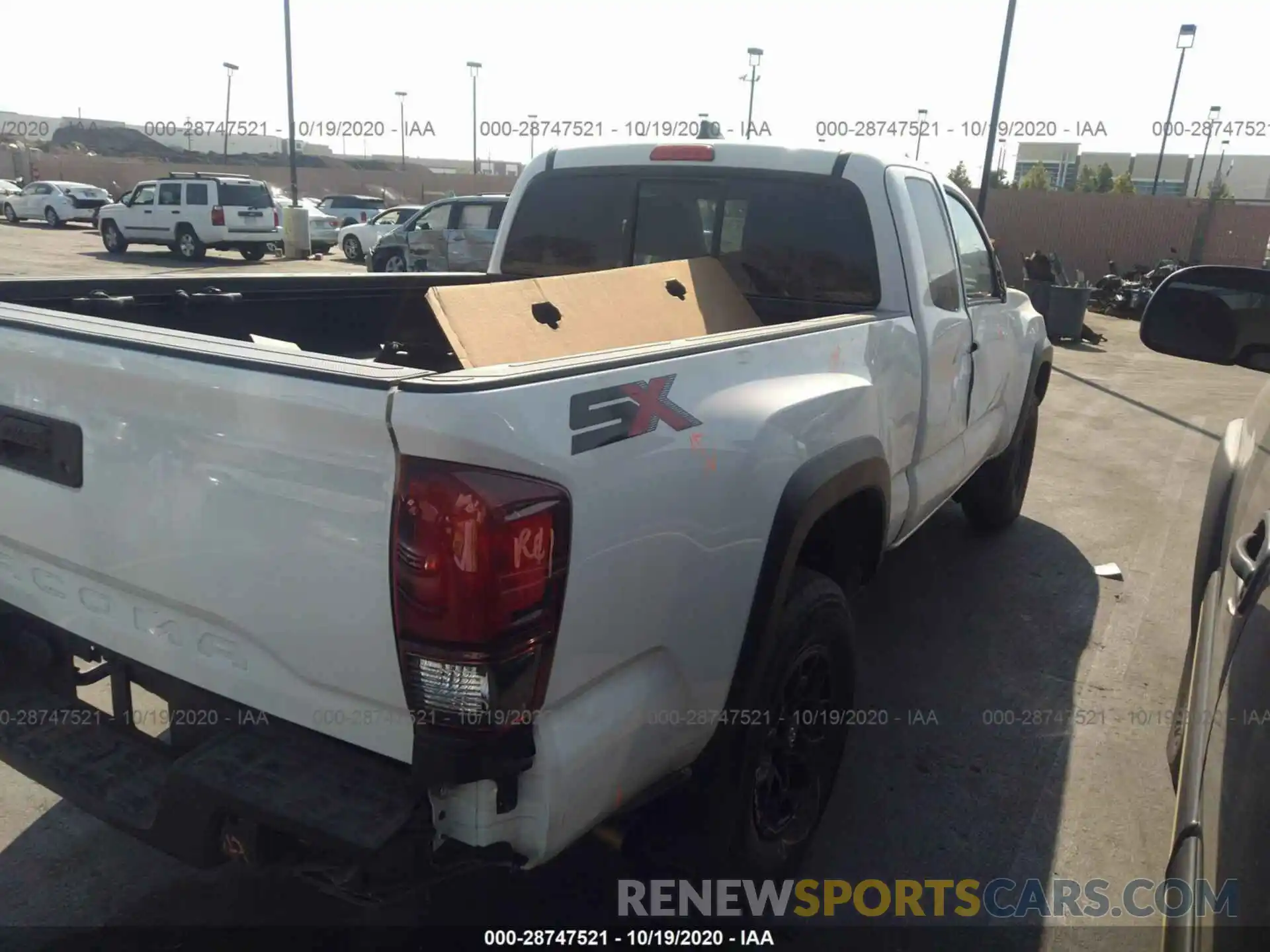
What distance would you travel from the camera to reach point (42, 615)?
2375 millimetres

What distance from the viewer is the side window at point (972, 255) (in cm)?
429

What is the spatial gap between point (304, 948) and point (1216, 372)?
46.4 ft

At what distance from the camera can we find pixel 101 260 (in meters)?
21.5

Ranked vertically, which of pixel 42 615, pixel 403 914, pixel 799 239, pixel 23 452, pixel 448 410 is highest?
pixel 799 239

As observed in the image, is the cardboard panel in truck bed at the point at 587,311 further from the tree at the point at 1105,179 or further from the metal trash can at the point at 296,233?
the tree at the point at 1105,179

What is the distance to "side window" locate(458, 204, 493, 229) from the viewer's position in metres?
17.1

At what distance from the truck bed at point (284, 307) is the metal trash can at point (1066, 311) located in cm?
1321

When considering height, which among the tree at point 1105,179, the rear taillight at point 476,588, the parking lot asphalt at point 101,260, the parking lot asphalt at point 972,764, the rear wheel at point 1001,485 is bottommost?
the parking lot asphalt at point 101,260

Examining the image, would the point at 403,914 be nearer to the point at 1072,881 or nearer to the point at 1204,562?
the point at 1072,881

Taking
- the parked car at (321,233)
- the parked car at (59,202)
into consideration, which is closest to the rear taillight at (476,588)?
the parked car at (321,233)

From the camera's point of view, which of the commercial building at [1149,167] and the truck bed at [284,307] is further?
the commercial building at [1149,167]

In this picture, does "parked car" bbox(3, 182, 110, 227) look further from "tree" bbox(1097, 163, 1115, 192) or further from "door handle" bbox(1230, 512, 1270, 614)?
"tree" bbox(1097, 163, 1115, 192)

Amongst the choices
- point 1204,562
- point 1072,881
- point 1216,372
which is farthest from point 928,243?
point 1216,372

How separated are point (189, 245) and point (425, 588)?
23.9 m
